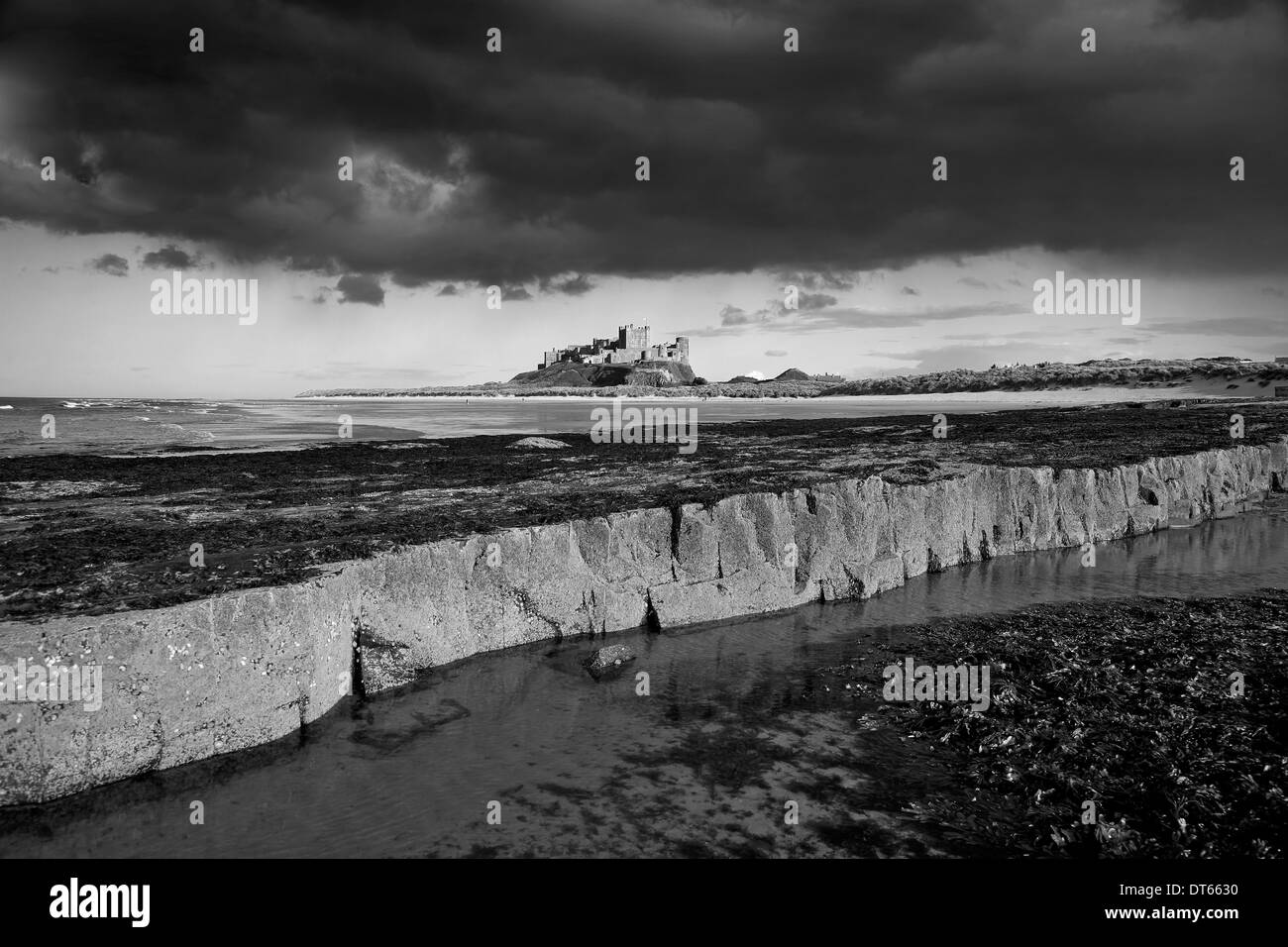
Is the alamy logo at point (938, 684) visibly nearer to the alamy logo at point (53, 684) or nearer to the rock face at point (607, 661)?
the rock face at point (607, 661)

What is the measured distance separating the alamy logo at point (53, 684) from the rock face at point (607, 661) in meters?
4.64

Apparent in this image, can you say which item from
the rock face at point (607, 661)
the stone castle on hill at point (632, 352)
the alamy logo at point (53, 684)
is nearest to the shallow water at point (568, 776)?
the rock face at point (607, 661)

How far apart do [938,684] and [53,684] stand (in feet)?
27.0

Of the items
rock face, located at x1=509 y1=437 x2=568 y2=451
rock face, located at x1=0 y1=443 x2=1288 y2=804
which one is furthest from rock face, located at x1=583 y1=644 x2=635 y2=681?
rock face, located at x1=509 y1=437 x2=568 y2=451

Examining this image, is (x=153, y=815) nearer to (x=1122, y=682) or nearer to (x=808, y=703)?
(x=808, y=703)

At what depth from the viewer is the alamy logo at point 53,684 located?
5316 millimetres

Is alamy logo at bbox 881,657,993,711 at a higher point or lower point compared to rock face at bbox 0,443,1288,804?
lower

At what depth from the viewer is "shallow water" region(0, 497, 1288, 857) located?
5.25 m

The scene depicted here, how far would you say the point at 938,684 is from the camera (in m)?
7.92

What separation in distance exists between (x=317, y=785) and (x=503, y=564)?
11.3ft
